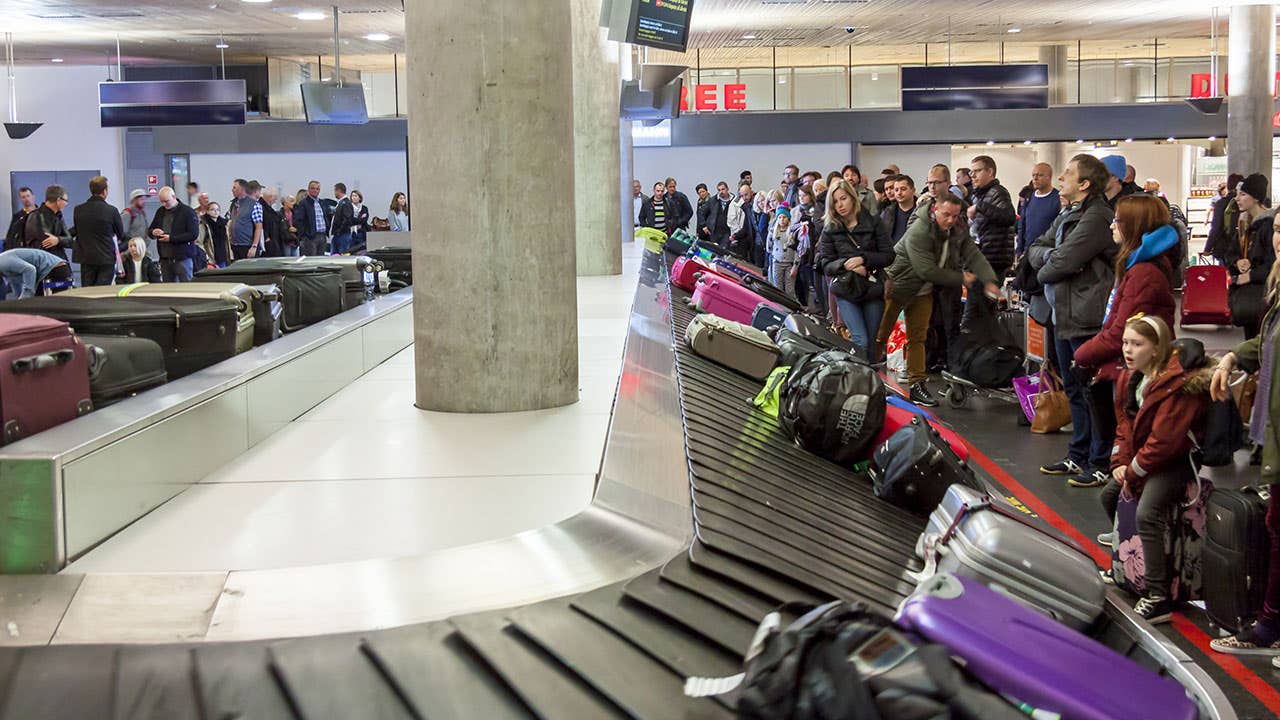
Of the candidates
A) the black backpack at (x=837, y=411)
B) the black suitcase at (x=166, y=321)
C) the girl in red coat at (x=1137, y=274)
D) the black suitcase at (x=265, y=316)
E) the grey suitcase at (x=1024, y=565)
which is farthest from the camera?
the girl in red coat at (x=1137, y=274)

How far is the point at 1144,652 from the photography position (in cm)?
329

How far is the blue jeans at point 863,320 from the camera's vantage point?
→ 31.0ft

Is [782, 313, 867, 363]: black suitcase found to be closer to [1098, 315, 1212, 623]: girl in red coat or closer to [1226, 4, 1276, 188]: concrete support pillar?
[1098, 315, 1212, 623]: girl in red coat

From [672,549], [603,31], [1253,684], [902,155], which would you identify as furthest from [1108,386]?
[902,155]

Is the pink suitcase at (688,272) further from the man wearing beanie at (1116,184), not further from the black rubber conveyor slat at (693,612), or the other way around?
the black rubber conveyor slat at (693,612)

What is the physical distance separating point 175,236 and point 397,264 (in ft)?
15.0

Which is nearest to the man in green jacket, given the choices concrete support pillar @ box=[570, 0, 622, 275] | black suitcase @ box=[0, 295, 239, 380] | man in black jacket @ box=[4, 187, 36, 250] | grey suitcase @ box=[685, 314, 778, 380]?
grey suitcase @ box=[685, 314, 778, 380]

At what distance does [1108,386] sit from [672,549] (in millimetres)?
4334

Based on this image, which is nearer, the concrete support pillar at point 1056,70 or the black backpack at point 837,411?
the black backpack at point 837,411

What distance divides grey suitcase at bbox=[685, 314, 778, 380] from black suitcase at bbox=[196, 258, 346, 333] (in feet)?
6.97

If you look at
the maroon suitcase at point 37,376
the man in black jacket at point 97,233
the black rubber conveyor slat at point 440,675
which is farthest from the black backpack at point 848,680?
the man in black jacket at point 97,233

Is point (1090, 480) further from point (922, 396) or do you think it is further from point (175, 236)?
point (175, 236)

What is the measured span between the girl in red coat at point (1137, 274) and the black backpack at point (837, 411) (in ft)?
4.90

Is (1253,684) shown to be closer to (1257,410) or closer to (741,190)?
(1257,410)
